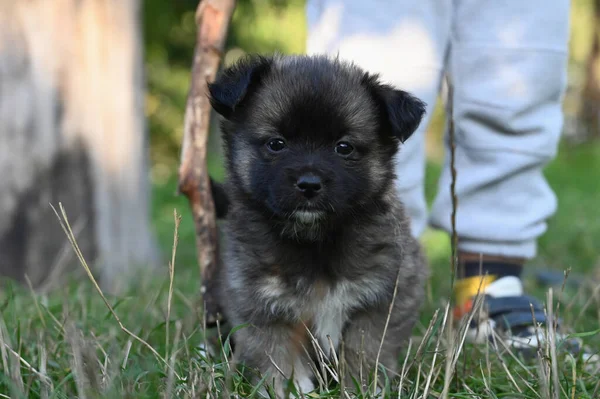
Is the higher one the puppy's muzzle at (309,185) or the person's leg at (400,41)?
the person's leg at (400,41)

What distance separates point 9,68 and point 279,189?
301 cm

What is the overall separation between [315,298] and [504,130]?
4.87 ft

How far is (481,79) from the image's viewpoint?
364 cm

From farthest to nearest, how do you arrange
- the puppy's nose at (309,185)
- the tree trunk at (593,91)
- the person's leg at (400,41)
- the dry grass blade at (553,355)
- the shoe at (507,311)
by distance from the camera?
the tree trunk at (593,91) → the person's leg at (400,41) → the shoe at (507,311) → the puppy's nose at (309,185) → the dry grass blade at (553,355)

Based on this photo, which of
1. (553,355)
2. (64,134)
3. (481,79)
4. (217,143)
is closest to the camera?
(553,355)

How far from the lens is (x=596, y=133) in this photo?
20422mm

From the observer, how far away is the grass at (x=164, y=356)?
2.24m

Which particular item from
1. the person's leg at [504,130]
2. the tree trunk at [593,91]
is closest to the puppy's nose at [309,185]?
the person's leg at [504,130]

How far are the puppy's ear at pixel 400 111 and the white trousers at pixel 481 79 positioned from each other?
0.62m

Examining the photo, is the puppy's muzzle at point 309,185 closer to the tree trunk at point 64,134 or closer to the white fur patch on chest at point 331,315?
the white fur patch on chest at point 331,315

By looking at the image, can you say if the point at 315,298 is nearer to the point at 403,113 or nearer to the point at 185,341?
the point at 185,341

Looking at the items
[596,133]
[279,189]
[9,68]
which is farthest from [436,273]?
[596,133]

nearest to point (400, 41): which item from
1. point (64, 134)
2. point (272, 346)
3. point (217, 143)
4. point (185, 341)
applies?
point (272, 346)

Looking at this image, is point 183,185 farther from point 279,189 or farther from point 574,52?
point 574,52
